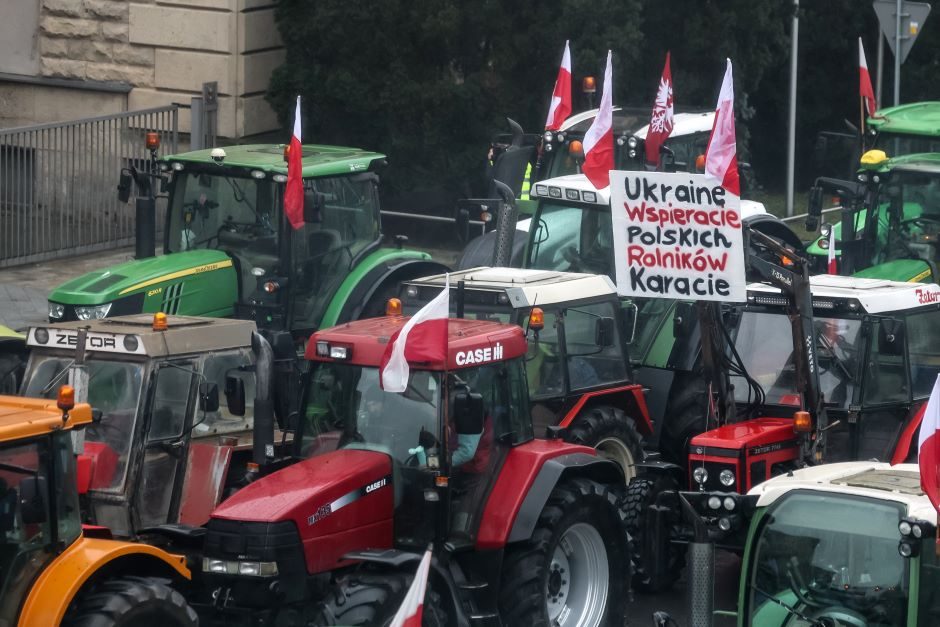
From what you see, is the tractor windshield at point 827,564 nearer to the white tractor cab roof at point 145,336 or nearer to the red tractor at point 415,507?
the red tractor at point 415,507

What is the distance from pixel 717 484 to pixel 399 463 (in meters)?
2.52

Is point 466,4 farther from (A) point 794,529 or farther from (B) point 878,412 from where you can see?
(A) point 794,529

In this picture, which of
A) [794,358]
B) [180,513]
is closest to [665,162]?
[794,358]

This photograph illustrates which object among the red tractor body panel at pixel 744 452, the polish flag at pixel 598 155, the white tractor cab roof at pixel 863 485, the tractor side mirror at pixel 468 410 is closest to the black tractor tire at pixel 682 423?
the red tractor body panel at pixel 744 452

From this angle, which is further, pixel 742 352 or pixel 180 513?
pixel 742 352

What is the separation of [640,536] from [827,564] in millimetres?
3373

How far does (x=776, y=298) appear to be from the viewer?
34.9ft

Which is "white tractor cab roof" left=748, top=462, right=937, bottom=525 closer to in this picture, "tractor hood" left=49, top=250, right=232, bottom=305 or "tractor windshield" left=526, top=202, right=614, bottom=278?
"tractor windshield" left=526, top=202, right=614, bottom=278

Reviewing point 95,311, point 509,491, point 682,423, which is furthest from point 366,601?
point 95,311

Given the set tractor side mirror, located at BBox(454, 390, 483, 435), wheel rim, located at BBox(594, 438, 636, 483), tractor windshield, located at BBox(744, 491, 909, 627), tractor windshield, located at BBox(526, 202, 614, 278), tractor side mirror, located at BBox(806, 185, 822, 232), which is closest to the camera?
tractor windshield, located at BBox(744, 491, 909, 627)

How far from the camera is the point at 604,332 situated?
10797mm

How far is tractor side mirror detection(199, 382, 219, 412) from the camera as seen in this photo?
353 inches

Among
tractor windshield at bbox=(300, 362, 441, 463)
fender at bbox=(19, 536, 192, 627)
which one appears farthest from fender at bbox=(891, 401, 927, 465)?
fender at bbox=(19, 536, 192, 627)

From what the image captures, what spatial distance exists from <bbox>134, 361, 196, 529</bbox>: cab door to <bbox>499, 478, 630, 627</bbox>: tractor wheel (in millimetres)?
2075
